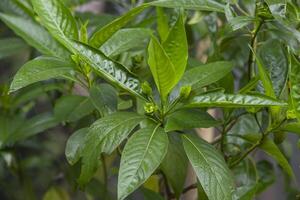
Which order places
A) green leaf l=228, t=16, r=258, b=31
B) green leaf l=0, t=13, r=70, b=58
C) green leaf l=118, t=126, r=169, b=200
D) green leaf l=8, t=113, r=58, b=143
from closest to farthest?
green leaf l=118, t=126, r=169, b=200, green leaf l=228, t=16, r=258, b=31, green leaf l=0, t=13, r=70, b=58, green leaf l=8, t=113, r=58, b=143

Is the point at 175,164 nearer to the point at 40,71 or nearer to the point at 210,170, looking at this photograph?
the point at 210,170

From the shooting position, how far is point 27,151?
62.1 inches

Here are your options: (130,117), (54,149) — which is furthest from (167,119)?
(54,149)

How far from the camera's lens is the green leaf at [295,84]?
28.2 inches

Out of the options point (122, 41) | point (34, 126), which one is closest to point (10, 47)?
point (34, 126)

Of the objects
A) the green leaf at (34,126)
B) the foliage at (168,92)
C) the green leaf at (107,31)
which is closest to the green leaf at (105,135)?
the foliage at (168,92)

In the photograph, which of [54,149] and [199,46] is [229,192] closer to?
[199,46]

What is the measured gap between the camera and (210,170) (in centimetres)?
67

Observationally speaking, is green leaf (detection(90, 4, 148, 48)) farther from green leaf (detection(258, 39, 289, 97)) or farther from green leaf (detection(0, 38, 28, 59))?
green leaf (detection(0, 38, 28, 59))

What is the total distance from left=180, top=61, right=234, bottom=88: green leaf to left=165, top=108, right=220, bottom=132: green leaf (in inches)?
1.6

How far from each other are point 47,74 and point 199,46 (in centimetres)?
65

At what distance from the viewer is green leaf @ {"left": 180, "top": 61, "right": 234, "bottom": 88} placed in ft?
2.43

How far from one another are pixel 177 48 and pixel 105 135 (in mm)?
140

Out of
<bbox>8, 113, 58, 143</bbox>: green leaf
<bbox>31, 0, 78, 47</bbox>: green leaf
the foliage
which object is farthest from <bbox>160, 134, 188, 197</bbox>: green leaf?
<bbox>8, 113, 58, 143</bbox>: green leaf
